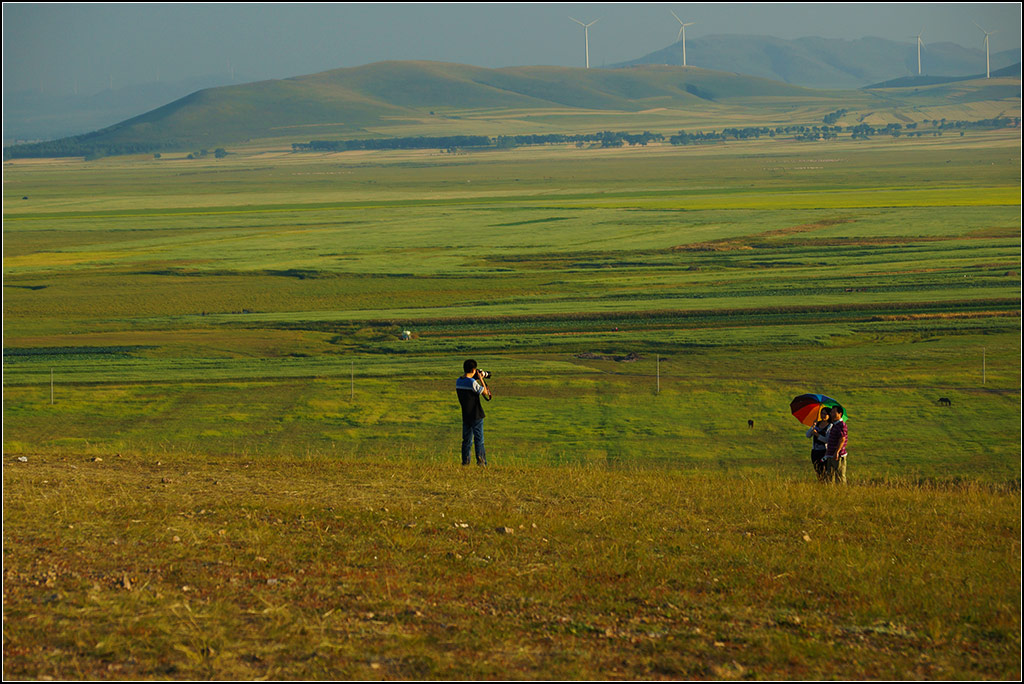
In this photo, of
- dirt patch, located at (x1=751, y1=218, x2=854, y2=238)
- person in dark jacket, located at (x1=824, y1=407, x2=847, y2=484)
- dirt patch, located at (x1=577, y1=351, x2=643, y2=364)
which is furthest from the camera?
dirt patch, located at (x1=751, y1=218, x2=854, y2=238)

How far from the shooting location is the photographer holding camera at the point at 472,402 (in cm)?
1484

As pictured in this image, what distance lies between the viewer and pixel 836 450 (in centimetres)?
1436

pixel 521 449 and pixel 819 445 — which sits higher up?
pixel 819 445

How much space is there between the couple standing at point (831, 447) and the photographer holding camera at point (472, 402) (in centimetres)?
415

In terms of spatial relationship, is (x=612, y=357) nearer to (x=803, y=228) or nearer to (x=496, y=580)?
(x=496, y=580)

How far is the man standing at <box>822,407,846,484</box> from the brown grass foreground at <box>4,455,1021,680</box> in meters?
0.85

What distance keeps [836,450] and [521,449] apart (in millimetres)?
8918

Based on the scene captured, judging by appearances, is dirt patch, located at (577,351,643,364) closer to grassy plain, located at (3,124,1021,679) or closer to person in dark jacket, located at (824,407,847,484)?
grassy plain, located at (3,124,1021,679)

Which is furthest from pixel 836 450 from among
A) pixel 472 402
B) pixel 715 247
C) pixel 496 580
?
pixel 715 247

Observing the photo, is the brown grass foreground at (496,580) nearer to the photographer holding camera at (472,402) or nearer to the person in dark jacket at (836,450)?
the person in dark jacket at (836,450)

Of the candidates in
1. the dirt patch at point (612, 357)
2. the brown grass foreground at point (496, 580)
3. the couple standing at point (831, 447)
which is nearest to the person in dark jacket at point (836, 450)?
the couple standing at point (831, 447)

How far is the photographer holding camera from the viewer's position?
14836 mm

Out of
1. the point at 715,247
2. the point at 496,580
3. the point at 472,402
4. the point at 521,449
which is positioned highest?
the point at 715,247

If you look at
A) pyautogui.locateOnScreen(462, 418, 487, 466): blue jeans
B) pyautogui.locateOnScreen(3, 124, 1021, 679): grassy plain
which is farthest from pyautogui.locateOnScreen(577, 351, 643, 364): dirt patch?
pyautogui.locateOnScreen(462, 418, 487, 466): blue jeans
